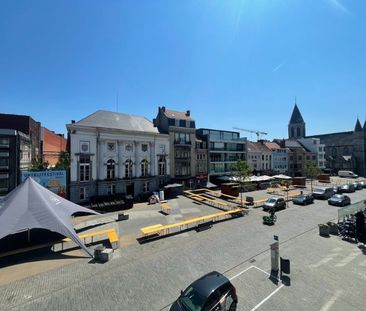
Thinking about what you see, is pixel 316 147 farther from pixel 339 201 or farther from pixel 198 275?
pixel 198 275

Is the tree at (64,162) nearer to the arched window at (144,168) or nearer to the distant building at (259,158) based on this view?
the arched window at (144,168)

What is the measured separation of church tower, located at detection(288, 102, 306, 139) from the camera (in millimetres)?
93812

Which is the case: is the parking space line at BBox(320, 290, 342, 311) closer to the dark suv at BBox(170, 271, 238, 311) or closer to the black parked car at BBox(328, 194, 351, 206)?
the dark suv at BBox(170, 271, 238, 311)

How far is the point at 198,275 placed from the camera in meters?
10.4

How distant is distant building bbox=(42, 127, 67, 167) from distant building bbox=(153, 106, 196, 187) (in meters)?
25.8

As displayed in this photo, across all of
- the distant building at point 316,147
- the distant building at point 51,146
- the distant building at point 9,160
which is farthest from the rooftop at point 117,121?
the distant building at point 316,147

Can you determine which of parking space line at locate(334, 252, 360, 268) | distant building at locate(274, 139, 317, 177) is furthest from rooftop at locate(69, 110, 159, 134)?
distant building at locate(274, 139, 317, 177)

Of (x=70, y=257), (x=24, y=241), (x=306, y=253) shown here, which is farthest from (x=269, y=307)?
(x=24, y=241)

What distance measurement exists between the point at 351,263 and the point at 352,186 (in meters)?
37.0

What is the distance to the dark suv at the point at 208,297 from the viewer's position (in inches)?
275

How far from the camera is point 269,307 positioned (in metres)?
8.05

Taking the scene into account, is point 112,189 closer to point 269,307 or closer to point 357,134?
point 269,307

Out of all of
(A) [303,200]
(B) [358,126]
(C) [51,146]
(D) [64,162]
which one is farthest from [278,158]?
(B) [358,126]

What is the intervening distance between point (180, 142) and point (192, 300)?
31325mm
